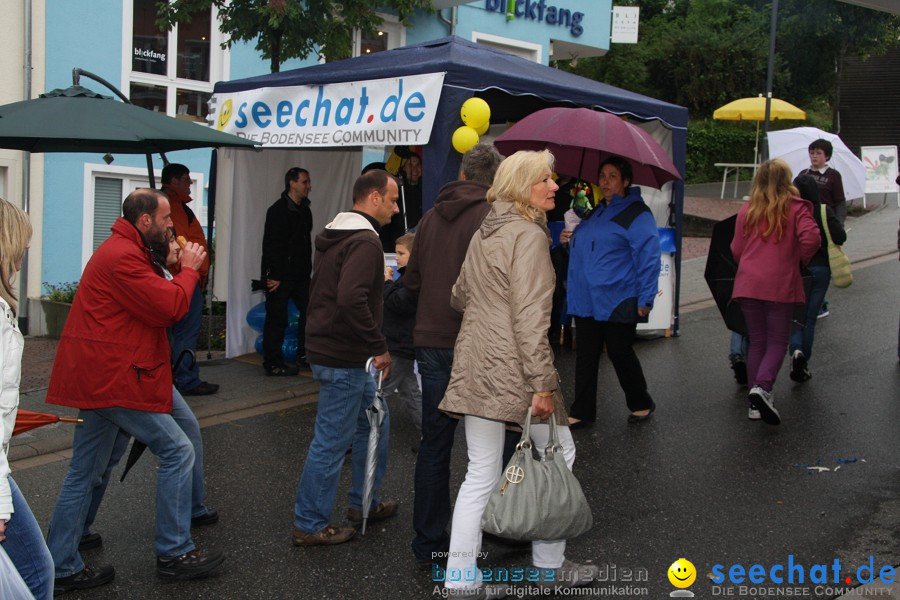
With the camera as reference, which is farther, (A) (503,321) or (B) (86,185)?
(B) (86,185)

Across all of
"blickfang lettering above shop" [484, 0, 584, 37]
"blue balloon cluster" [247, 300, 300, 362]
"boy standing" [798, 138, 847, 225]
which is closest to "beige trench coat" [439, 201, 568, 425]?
"blue balloon cluster" [247, 300, 300, 362]

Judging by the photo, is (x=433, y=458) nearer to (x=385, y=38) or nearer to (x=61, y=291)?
(x=61, y=291)

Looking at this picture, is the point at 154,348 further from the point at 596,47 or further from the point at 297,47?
the point at 596,47

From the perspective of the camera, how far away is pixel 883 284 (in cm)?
1241

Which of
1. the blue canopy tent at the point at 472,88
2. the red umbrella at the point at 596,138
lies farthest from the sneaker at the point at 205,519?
the red umbrella at the point at 596,138

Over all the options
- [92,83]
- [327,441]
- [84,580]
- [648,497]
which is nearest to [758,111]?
[92,83]

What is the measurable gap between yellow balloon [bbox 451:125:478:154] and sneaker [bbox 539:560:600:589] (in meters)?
3.56

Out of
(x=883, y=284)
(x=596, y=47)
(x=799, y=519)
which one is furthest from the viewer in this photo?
(x=596, y=47)

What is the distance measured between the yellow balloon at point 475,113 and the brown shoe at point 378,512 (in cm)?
316

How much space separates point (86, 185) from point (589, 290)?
753 cm

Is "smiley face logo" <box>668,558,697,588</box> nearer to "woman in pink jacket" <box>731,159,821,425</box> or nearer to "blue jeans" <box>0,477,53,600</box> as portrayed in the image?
"woman in pink jacket" <box>731,159,821,425</box>

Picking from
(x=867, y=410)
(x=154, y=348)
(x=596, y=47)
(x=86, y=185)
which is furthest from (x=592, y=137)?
(x=596, y=47)

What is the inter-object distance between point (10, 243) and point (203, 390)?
4.75 meters

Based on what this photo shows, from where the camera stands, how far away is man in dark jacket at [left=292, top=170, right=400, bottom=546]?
14.3ft
